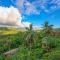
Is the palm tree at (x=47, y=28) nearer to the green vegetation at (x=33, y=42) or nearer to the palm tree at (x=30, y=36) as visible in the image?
the green vegetation at (x=33, y=42)

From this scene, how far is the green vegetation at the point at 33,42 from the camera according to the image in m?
35.2

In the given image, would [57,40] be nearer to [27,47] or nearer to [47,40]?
[47,40]

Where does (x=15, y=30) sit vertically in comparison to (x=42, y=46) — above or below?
above

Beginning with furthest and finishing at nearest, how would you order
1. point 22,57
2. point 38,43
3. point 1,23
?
point 38,43
point 1,23
point 22,57

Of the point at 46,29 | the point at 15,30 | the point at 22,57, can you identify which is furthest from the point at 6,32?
the point at 22,57

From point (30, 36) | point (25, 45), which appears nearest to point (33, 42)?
point (25, 45)

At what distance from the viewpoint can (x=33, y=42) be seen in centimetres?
3822

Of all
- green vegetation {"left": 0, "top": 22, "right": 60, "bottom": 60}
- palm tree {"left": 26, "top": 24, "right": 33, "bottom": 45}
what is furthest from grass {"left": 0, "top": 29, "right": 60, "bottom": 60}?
palm tree {"left": 26, "top": 24, "right": 33, "bottom": 45}

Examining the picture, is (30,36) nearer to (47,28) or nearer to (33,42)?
(33,42)

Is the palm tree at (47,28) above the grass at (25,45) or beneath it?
above

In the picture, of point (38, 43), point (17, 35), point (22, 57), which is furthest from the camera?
point (17, 35)

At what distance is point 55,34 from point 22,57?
1158 centimetres

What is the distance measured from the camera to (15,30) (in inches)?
1710

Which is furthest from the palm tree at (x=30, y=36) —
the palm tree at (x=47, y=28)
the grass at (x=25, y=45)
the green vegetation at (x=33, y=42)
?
the palm tree at (x=47, y=28)
